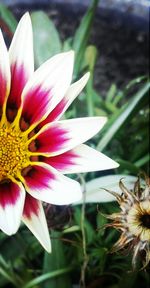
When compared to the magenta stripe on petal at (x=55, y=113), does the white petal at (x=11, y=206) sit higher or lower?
lower

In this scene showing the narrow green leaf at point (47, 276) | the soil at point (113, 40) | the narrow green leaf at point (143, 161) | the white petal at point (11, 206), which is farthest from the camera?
the soil at point (113, 40)

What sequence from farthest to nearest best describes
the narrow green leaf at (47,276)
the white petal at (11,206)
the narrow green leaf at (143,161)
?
the narrow green leaf at (143,161)
the narrow green leaf at (47,276)
the white petal at (11,206)

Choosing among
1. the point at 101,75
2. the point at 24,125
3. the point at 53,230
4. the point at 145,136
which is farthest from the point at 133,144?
the point at 101,75

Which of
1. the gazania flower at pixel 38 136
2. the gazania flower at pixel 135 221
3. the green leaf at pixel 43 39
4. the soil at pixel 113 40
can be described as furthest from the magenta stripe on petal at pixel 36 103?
the soil at pixel 113 40

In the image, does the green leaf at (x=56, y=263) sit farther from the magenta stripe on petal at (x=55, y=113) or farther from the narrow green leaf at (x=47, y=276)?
the magenta stripe on petal at (x=55, y=113)

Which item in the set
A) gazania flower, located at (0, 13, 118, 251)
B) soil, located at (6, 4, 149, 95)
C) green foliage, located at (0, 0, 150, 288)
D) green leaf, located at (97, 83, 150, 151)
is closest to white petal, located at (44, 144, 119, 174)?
gazania flower, located at (0, 13, 118, 251)

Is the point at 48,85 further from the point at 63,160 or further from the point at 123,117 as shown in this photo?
the point at 123,117
